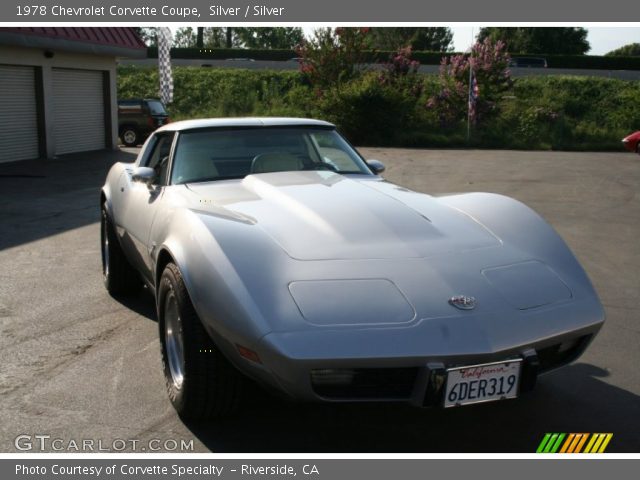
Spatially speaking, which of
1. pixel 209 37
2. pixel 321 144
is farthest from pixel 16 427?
pixel 209 37

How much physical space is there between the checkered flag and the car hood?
20.7m

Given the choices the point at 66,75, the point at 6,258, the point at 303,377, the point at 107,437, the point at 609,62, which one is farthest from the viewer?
the point at 609,62

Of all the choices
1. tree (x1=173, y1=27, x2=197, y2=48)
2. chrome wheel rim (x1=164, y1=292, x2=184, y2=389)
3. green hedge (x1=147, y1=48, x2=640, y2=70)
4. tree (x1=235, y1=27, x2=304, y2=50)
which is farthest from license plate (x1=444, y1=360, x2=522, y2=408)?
tree (x1=235, y1=27, x2=304, y2=50)

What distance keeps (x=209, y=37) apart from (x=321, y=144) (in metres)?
62.4

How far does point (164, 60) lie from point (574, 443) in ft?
77.0

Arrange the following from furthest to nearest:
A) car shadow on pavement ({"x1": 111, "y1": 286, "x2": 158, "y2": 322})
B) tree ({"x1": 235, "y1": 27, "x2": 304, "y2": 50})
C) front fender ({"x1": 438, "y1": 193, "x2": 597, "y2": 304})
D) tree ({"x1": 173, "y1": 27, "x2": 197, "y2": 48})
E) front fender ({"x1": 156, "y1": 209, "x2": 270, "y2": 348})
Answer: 1. tree ({"x1": 235, "y1": 27, "x2": 304, "y2": 50})
2. tree ({"x1": 173, "y1": 27, "x2": 197, "y2": 48})
3. car shadow on pavement ({"x1": 111, "y1": 286, "x2": 158, "y2": 322})
4. front fender ({"x1": 438, "y1": 193, "x2": 597, "y2": 304})
5. front fender ({"x1": 156, "y1": 209, "x2": 270, "y2": 348})

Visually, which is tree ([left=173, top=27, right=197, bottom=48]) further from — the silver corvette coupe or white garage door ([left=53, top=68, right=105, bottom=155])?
the silver corvette coupe

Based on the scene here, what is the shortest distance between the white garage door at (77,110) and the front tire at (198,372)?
16.4 metres

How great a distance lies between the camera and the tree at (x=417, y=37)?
2133 inches

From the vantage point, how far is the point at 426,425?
346 cm

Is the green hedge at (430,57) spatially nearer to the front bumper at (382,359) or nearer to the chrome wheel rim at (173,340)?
the chrome wheel rim at (173,340)

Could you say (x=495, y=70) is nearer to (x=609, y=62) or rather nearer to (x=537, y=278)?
(x=609, y=62)

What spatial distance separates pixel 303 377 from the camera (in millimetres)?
2803

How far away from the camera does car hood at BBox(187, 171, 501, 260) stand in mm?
3395
